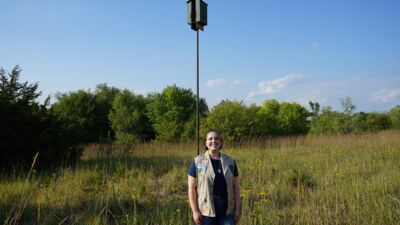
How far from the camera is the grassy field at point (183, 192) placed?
4.00 metres

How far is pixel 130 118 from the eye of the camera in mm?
36688

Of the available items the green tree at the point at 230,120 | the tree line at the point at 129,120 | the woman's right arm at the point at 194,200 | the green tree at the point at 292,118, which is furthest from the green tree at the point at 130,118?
the woman's right arm at the point at 194,200

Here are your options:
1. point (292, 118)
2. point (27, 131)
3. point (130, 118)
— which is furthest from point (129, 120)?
point (27, 131)

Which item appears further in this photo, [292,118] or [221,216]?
[292,118]

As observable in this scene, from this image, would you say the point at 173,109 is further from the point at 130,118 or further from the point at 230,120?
the point at 230,120

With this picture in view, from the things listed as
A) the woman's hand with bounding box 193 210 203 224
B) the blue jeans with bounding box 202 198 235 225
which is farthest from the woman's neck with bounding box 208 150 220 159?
the woman's hand with bounding box 193 210 203 224

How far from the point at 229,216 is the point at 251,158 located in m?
6.12

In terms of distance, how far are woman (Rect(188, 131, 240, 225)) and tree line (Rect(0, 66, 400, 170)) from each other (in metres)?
5.39

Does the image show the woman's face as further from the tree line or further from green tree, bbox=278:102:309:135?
green tree, bbox=278:102:309:135

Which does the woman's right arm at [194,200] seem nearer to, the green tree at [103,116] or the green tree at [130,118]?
the green tree at [130,118]

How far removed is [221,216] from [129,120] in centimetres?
3435

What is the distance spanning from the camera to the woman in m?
2.85

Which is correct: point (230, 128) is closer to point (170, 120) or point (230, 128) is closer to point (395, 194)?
point (395, 194)

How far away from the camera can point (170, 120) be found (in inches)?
1404
